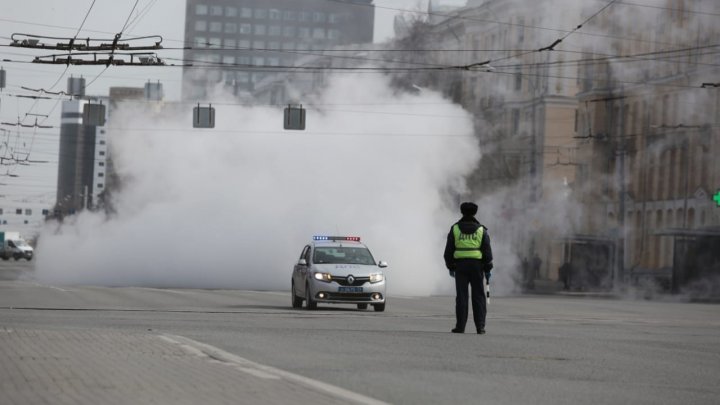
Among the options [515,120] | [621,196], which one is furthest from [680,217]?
[515,120]

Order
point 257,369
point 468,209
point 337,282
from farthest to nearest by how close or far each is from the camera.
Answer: point 337,282, point 468,209, point 257,369

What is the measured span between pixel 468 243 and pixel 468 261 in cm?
24

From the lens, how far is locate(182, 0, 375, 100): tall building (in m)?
108

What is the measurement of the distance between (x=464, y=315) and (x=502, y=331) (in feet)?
3.92

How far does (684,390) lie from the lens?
40.4ft

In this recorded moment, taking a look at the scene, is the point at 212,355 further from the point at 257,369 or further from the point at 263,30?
the point at 263,30

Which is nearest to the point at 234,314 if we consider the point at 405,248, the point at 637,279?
the point at 405,248

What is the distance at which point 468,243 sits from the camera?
19812 mm

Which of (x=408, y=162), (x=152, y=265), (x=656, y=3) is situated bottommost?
(x=152, y=265)

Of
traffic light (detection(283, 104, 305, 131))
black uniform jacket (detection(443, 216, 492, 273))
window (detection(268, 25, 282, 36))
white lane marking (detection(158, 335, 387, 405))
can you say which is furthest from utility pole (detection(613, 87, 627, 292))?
window (detection(268, 25, 282, 36))

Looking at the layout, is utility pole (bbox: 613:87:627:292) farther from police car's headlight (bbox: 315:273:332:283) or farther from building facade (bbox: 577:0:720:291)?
police car's headlight (bbox: 315:273:332:283)

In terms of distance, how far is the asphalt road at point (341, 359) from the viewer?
1098 cm

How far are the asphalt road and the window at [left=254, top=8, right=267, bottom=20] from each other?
140 m

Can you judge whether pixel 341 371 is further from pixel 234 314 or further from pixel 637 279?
pixel 637 279
